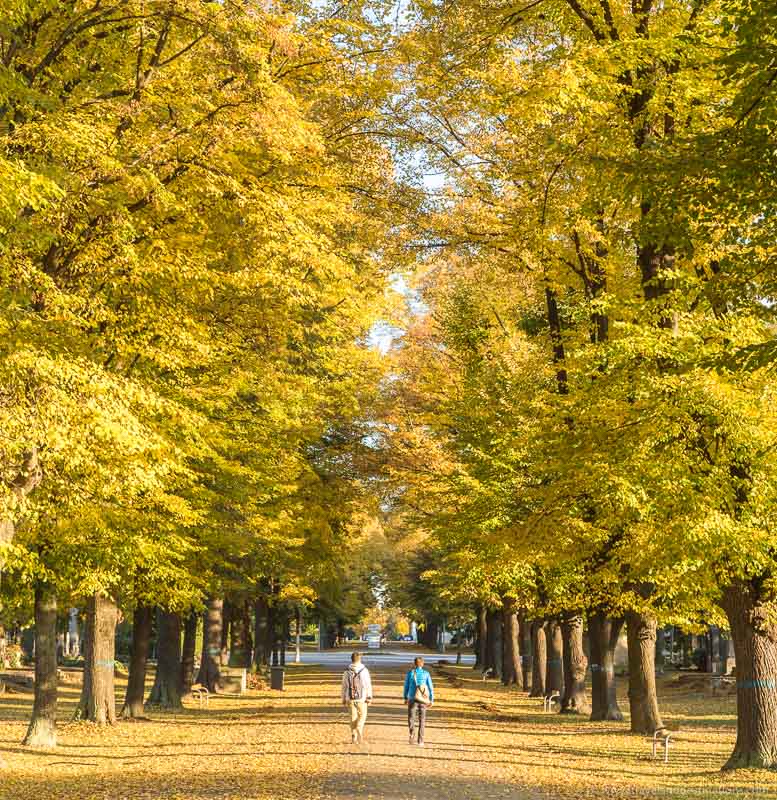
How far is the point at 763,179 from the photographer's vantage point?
10.3 m

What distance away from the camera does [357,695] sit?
19.5m

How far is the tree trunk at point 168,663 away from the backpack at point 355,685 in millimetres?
11321

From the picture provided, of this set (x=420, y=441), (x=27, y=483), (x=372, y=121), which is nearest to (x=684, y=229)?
(x=27, y=483)

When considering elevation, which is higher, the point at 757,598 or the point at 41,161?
the point at 41,161

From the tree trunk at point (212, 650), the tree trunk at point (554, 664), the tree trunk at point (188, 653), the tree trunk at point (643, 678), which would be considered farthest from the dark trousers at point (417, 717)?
the tree trunk at point (212, 650)

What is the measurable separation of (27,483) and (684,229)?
9.06 meters

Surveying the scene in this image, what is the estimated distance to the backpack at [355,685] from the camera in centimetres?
1955

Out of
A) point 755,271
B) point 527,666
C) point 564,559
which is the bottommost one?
point 527,666

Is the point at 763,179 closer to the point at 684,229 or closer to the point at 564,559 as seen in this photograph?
the point at 684,229

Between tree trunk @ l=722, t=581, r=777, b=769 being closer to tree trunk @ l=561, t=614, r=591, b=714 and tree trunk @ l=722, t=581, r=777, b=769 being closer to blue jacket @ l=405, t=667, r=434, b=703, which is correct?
blue jacket @ l=405, t=667, r=434, b=703

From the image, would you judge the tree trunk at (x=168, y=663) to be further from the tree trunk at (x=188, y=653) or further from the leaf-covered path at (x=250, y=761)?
the tree trunk at (x=188, y=653)

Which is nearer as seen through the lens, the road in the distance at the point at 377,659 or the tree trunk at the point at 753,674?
the tree trunk at the point at 753,674

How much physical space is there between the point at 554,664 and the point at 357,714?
57.7 feet

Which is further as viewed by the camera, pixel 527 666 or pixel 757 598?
pixel 527 666
